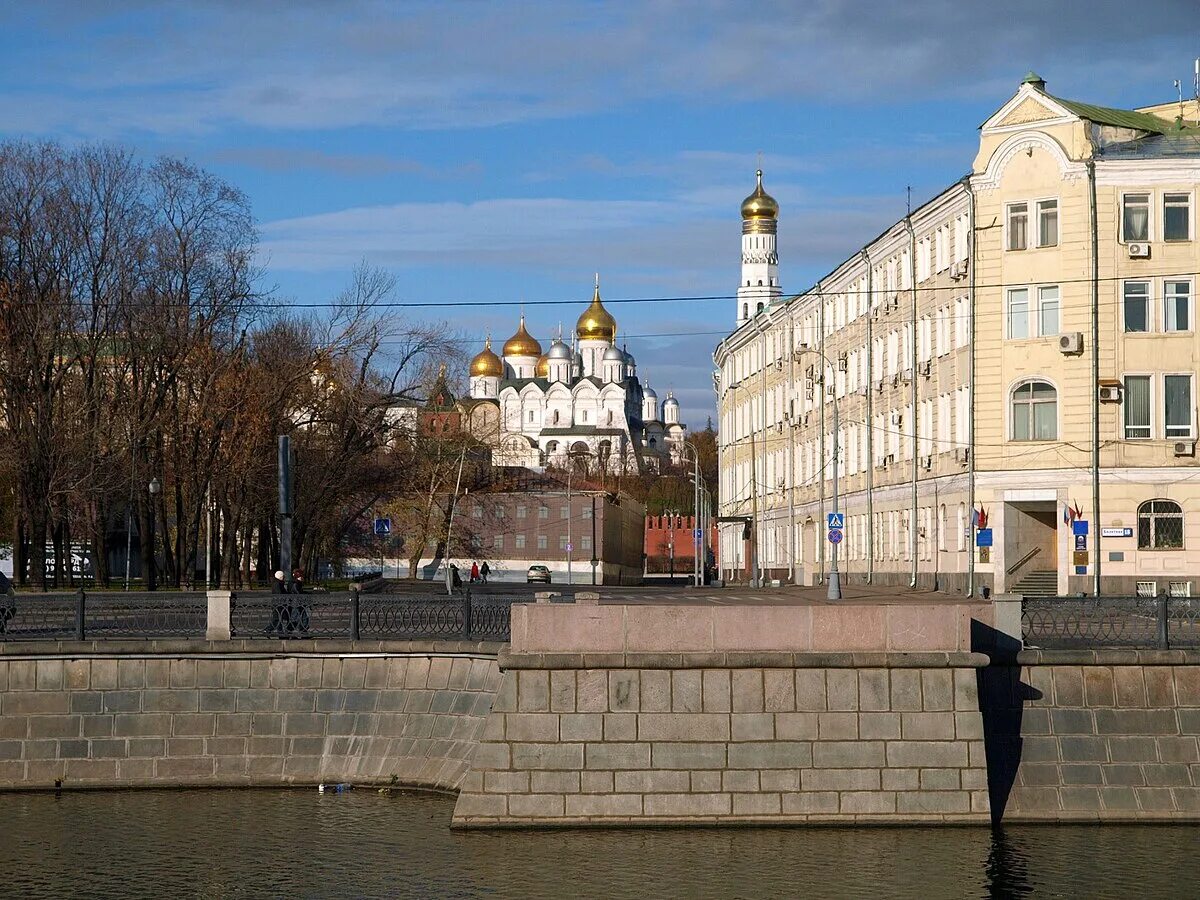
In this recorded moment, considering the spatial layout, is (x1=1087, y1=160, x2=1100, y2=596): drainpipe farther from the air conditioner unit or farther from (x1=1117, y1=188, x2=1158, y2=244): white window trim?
(x1=1117, y1=188, x2=1158, y2=244): white window trim

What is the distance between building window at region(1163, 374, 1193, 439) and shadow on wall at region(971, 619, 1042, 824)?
27.9 meters

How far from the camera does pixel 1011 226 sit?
52125mm

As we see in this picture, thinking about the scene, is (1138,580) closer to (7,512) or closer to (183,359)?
(183,359)

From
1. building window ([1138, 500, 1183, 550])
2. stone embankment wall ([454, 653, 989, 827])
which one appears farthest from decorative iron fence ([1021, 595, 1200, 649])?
building window ([1138, 500, 1183, 550])

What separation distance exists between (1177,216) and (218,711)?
3388 cm

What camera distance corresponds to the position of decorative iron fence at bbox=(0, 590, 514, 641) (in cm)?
2719

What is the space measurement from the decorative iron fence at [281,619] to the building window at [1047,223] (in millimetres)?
28056

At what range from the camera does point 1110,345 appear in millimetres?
50469

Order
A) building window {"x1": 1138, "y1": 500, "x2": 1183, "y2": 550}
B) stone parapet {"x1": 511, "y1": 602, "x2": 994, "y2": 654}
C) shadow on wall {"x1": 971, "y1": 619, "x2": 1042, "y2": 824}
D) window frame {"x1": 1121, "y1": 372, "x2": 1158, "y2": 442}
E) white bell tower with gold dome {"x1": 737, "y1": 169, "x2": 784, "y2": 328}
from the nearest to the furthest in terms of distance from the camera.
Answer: stone parapet {"x1": 511, "y1": 602, "x2": 994, "y2": 654} → shadow on wall {"x1": 971, "y1": 619, "x2": 1042, "y2": 824} → building window {"x1": 1138, "y1": 500, "x2": 1183, "y2": 550} → window frame {"x1": 1121, "y1": 372, "x2": 1158, "y2": 442} → white bell tower with gold dome {"x1": 737, "y1": 169, "x2": 784, "y2": 328}

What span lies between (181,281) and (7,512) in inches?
935

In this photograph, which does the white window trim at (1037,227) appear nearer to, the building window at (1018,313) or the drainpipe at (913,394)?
the building window at (1018,313)

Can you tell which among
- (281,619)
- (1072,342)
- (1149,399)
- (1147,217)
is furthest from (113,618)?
(1147,217)

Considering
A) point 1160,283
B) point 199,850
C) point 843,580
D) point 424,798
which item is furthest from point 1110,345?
point 199,850

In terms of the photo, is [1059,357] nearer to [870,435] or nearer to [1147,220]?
[1147,220]
